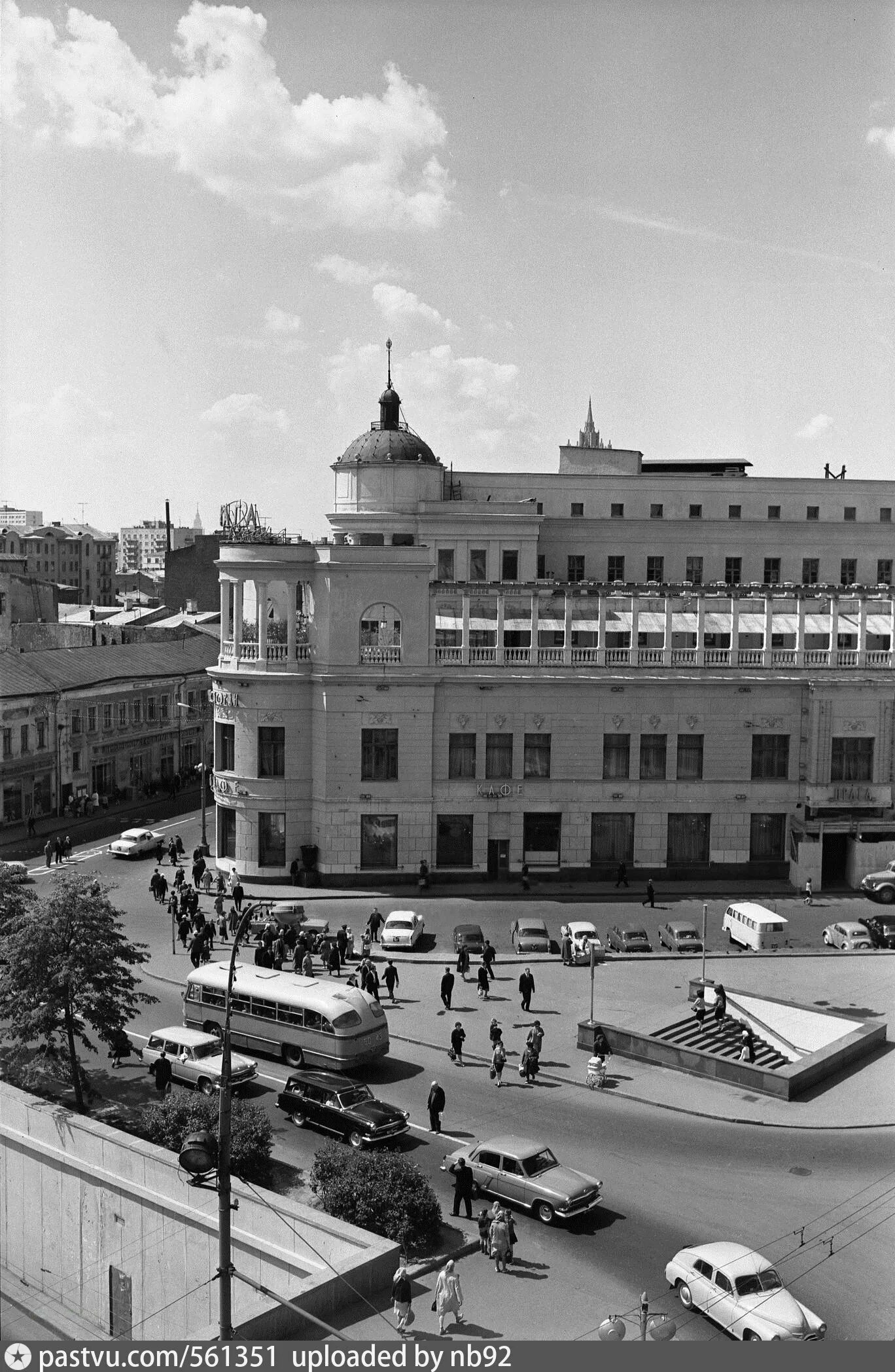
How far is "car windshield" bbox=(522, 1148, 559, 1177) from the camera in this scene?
27.3 meters

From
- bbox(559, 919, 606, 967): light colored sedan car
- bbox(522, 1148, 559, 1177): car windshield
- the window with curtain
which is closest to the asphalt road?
bbox(522, 1148, 559, 1177): car windshield

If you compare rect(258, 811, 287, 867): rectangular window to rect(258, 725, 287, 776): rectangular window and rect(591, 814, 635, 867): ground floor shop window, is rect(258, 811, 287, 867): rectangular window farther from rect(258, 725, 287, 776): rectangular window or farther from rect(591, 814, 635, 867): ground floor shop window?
rect(591, 814, 635, 867): ground floor shop window

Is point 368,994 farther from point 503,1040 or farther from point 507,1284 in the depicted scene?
point 507,1284

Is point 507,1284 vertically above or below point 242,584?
below

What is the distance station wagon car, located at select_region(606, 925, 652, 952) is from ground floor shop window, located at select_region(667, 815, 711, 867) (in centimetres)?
1092

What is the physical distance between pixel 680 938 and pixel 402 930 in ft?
34.5

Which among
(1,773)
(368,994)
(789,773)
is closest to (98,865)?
(1,773)

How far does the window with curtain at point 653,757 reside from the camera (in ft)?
191

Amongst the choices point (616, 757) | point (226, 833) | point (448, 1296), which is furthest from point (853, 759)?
point (448, 1296)

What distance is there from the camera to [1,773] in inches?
2581

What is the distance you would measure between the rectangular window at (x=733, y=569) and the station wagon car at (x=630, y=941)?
31327mm

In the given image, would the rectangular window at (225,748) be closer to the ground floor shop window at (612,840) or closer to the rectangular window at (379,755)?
the rectangular window at (379,755)

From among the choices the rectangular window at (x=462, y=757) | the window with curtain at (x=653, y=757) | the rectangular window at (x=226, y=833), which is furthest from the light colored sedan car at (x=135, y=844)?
the window with curtain at (x=653, y=757)
